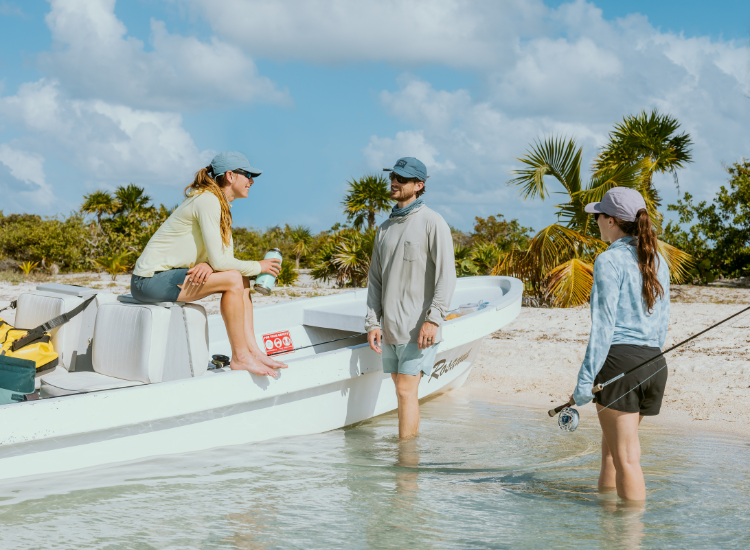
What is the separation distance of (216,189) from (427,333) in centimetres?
152

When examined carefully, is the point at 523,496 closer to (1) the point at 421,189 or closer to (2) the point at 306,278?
(1) the point at 421,189

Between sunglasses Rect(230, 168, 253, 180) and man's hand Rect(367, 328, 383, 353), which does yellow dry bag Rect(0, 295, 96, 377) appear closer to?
sunglasses Rect(230, 168, 253, 180)

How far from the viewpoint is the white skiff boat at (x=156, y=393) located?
3396 mm

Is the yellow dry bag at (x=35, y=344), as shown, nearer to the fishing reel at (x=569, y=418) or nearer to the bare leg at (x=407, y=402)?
the bare leg at (x=407, y=402)

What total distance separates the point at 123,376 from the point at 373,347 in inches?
61.6

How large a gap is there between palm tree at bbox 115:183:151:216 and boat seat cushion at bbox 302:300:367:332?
23080mm

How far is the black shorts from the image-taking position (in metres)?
2.76

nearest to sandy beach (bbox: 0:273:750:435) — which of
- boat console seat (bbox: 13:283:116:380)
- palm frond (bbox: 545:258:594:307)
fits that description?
palm frond (bbox: 545:258:594:307)

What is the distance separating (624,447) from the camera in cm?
287

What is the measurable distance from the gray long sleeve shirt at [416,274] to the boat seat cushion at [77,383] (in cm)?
160

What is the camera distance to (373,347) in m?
4.29

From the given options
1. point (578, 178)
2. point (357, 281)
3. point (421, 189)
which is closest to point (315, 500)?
point (421, 189)

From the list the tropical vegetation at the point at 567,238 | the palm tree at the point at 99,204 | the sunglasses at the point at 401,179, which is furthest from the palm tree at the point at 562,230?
the palm tree at the point at 99,204

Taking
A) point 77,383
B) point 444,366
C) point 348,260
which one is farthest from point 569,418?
point 348,260
